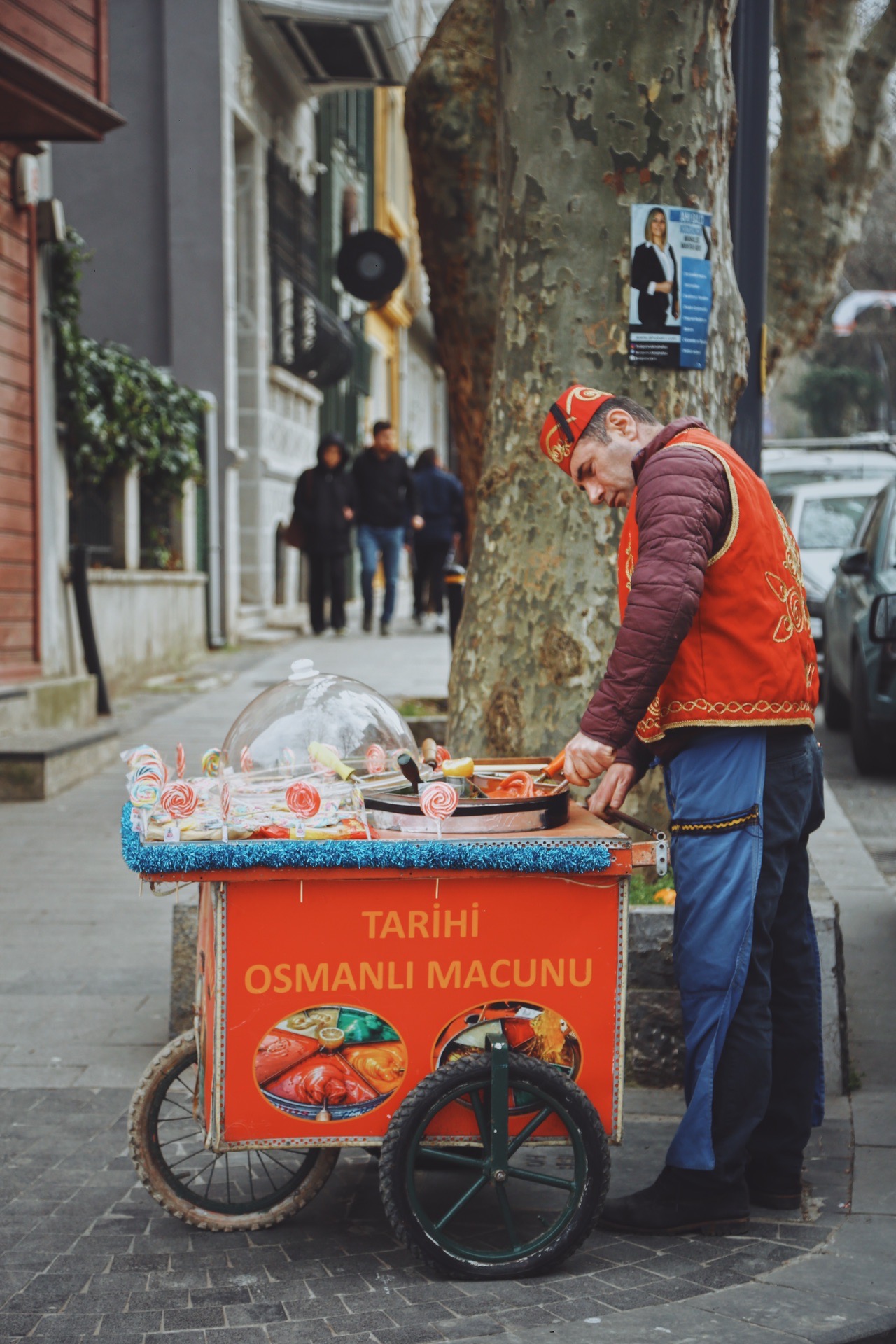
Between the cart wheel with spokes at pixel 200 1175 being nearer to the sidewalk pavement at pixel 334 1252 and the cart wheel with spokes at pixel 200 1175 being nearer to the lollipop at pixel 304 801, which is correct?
the sidewalk pavement at pixel 334 1252

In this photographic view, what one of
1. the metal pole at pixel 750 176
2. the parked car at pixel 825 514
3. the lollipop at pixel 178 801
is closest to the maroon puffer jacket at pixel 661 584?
the lollipop at pixel 178 801

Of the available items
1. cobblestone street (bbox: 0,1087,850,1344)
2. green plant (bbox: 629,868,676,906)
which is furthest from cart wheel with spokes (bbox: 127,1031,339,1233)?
green plant (bbox: 629,868,676,906)

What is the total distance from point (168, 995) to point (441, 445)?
132 ft

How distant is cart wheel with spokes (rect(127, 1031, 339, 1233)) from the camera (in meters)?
3.51

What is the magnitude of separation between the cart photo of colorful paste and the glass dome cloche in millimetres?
313

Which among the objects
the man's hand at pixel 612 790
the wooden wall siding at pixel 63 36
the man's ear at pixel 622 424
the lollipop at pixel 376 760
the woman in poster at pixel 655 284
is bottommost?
the man's hand at pixel 612 790

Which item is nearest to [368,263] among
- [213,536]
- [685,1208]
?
[213,536]

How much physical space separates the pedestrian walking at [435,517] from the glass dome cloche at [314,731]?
13355 mm

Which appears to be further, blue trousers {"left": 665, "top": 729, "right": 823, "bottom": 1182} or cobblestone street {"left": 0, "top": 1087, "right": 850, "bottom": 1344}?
blue trousers {"left": 665, "top": 729, "right": 823, "bottom": 1182}

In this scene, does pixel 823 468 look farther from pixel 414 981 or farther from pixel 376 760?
pixel 414 981

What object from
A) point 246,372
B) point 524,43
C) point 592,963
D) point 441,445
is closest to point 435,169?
point 524,43

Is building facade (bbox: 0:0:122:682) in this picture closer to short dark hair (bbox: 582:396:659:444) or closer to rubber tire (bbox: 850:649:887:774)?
rubber tire (bbox: 850:649:887:774)

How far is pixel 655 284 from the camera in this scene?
4.94 metres

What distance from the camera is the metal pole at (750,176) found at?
5.85 metres
